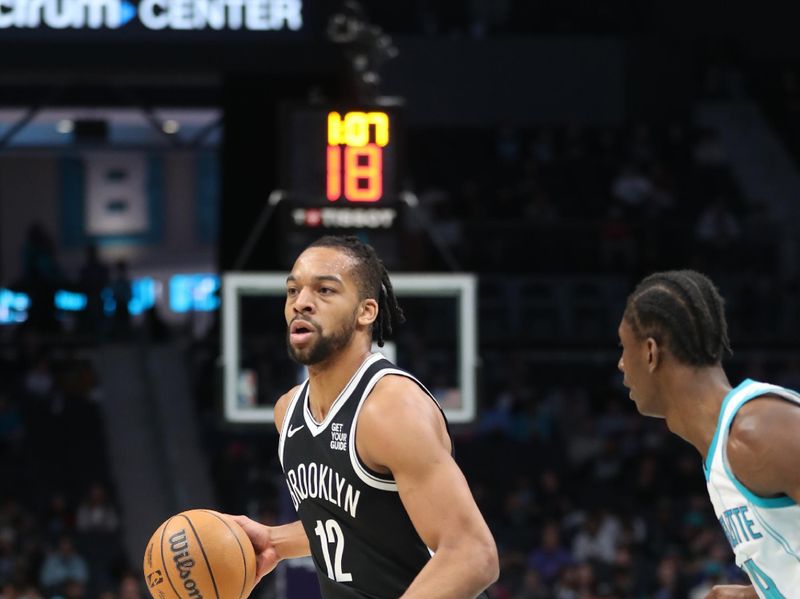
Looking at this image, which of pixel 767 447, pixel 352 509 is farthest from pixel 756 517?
pixel 352 509

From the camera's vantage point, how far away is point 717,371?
3512mm

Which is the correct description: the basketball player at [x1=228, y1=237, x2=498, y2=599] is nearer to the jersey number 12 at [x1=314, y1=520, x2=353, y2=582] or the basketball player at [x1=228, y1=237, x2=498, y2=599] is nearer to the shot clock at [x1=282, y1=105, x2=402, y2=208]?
the jersey number 12 at [x1=314, y1=520, x2=353, y2=582]

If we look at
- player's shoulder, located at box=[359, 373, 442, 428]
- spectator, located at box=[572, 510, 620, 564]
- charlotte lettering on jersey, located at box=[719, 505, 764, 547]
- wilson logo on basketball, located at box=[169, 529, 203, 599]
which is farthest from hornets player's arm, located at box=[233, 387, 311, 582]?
spectator, located at box=[572, 510, 620, 564]

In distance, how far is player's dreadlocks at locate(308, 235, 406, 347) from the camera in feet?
12.7

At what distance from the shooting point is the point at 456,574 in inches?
135

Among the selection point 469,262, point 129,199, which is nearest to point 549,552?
point 469,262

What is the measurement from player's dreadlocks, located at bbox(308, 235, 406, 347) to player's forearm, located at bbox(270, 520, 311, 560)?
65cm

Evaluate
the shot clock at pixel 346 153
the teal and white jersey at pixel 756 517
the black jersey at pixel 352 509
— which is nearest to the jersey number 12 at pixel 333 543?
the black jersey at pixel 352 509

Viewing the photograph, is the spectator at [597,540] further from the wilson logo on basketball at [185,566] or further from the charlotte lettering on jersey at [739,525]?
the charlotte lettering on jersey at [739,525]

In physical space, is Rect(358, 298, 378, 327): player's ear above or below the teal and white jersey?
above

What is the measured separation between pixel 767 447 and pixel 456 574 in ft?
2.43

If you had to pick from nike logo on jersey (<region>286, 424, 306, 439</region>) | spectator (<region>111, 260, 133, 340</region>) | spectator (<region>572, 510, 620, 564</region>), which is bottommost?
spectator (<region>572, 510, 620, 564</region>)

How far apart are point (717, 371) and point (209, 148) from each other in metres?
15.7

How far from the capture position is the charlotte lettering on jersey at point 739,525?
3373 millimetres
